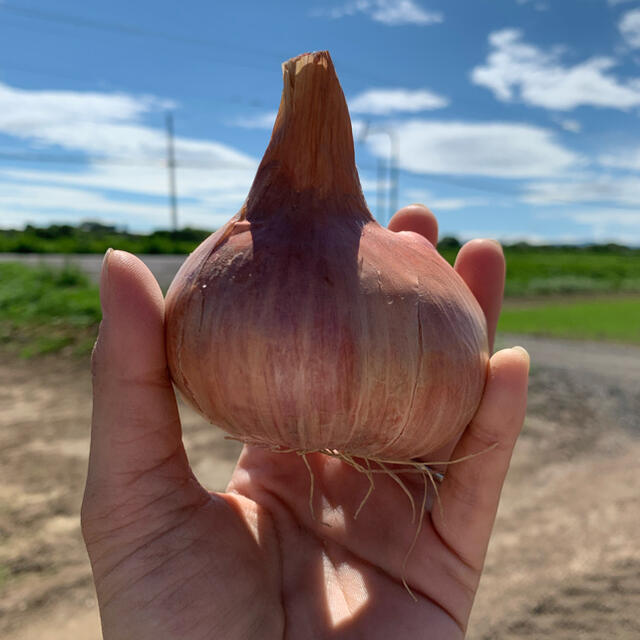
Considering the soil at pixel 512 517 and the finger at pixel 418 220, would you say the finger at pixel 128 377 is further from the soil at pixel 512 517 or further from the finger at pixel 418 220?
the soil at pixel 512 517

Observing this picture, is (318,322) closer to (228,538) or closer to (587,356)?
(228,538)

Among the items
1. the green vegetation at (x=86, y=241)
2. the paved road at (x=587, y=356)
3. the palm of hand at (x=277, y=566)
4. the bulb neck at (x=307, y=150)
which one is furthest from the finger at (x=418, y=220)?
the green vegetation at (x=86, y=241)

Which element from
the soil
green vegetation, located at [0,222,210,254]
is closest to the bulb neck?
the soil

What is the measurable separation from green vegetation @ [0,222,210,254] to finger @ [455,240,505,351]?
68.1 feet

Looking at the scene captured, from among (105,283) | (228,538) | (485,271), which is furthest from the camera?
(485,271)

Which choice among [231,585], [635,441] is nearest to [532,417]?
[635,441]

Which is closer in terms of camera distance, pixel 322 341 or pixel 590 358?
pixel 322 341

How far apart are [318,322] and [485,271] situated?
93cm

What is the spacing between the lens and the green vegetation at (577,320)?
10820 mm

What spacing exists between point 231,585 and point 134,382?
1.72ft

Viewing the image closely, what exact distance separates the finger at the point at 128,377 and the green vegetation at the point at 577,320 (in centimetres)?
1021

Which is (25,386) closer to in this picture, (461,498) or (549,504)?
→ (549,504)

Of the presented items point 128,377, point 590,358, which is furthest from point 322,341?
point 590,358

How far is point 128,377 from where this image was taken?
51.6 inches
